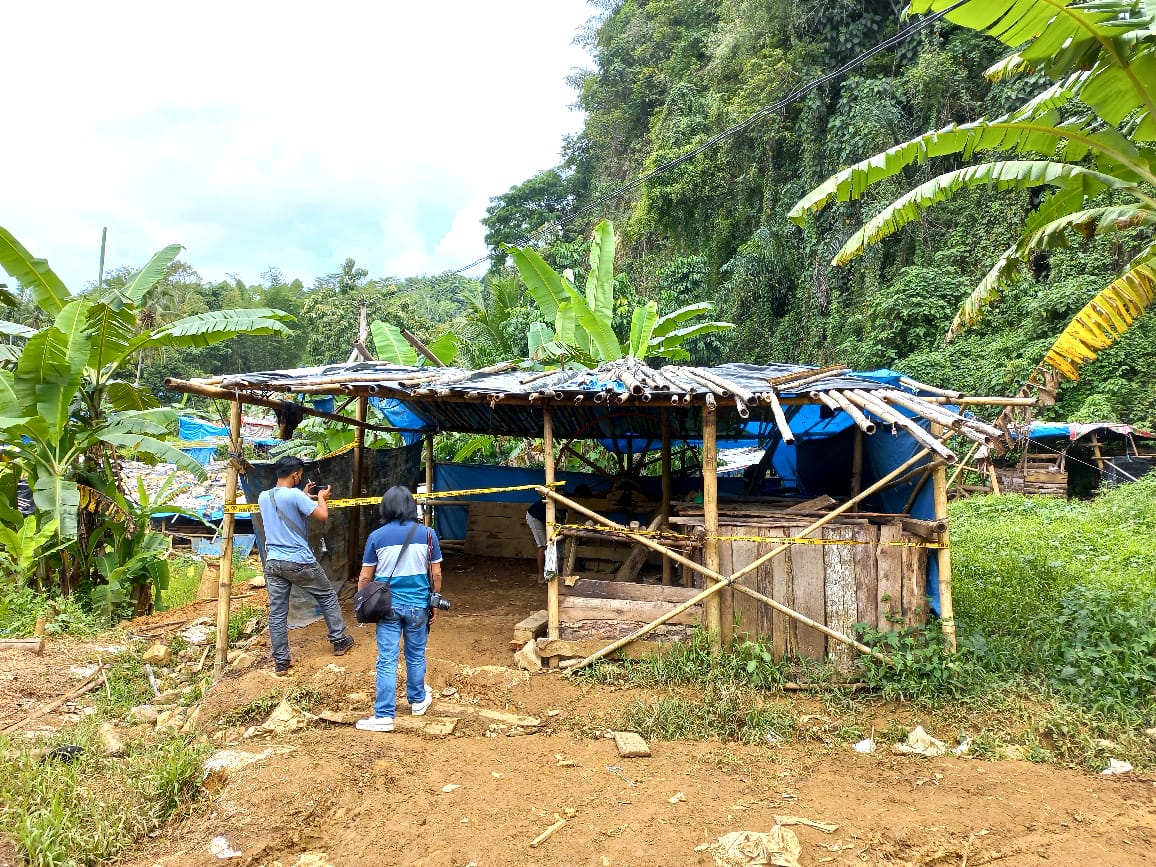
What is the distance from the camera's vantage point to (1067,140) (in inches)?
225

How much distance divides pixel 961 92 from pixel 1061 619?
13706 millimetres

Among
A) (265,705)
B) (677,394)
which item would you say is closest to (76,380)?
(265,705)

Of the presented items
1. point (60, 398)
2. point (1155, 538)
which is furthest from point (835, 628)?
point (60, 398)

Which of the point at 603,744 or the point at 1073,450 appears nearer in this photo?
the point at 603,744

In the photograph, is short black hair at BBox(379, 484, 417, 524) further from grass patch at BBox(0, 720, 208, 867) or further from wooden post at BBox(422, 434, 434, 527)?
wooden post at BBox(422, 434, 434, 527)

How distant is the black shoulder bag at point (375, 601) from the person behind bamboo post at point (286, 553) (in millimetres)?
1053

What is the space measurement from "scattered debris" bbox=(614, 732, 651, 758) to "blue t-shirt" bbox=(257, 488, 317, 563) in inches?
115

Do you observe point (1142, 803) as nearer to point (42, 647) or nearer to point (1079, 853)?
point (1079, 853)

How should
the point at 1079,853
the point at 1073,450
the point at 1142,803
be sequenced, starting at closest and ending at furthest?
1. the point at 1079,853
2. the point at 1142,803
3. the point at 1073,450

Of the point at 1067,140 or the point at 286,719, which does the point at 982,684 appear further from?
the point at 286,719

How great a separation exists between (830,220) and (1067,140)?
12835mm

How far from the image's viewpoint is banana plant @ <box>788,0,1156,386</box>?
15.3 ft

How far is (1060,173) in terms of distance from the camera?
19.1 feet

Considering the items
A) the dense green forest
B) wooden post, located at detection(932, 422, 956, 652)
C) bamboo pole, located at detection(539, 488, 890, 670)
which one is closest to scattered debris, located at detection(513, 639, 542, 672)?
bamboo pole, located at detection(539, 488, 890, 670)
